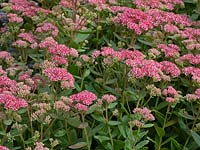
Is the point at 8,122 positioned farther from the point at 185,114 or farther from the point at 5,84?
the point at 185,114

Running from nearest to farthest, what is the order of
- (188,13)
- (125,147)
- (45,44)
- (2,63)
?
(125,147) < (45,44) < (2,63) < (188,13)

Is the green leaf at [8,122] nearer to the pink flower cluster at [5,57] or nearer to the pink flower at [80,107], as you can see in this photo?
the pink flower at [80,107]

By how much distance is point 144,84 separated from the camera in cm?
282

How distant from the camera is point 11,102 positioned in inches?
95.3

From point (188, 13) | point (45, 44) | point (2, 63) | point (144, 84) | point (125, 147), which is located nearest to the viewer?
point (125, 147)

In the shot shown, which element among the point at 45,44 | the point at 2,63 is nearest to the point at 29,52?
the point at 2,63

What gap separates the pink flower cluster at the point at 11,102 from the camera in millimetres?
2414

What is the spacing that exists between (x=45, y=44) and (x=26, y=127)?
0.65m

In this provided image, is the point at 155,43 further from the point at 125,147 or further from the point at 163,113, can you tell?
the point at 125,147

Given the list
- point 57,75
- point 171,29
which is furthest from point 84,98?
point 171,29

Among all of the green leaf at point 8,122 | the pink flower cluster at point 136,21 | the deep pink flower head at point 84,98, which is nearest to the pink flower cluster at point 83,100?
the deep pink flower head at point 84,98

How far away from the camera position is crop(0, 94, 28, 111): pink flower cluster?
2.41 meters

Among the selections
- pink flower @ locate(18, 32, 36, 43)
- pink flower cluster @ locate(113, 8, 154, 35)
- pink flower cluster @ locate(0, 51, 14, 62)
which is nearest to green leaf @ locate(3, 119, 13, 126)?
pink flower cluster @ locate(0, 51, 14, 62)

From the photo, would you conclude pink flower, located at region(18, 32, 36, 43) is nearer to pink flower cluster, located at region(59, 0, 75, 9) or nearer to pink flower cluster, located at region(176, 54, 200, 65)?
pink flower cluster, located at region(59, 0, 75, 9)
